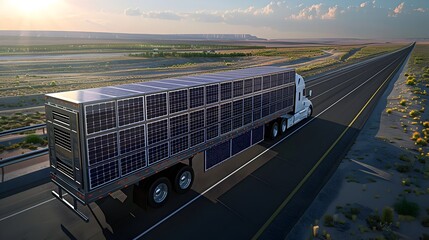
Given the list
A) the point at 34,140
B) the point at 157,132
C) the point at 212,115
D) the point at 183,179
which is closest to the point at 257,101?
the point at 212,115

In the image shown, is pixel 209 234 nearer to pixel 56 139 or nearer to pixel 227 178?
pixel 227 178

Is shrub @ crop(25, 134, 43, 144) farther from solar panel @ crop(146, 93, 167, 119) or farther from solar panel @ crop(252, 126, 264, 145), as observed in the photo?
solar panel @ crop(252, 126, 264, 145)

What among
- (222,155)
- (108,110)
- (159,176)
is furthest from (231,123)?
(108,110)

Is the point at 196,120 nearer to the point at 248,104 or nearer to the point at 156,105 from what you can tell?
the point at 156,105

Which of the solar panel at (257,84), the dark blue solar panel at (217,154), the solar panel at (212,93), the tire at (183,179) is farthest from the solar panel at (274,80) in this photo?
the tire at (183,179)

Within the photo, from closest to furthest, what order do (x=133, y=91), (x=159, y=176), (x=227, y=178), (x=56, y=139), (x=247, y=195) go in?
1. (x=56, y=139)
2. (x=133, y=91)
3. (x=159, y=176)
4. (x=247, y=195)
5. (x=227, y=178)

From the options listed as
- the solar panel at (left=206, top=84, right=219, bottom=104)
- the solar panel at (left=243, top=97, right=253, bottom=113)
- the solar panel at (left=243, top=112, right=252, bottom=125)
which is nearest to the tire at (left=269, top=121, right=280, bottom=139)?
the solar panel at (left=243, top=112, right=252, bottom=125)
